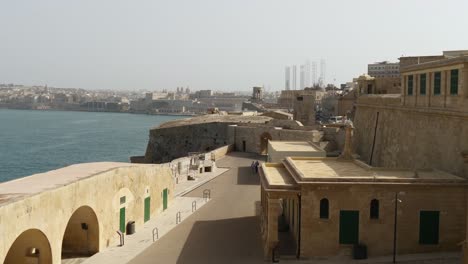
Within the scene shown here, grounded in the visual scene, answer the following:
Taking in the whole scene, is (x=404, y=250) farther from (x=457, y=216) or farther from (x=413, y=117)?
(x=413, y=117)

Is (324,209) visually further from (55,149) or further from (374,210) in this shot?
(55,149)

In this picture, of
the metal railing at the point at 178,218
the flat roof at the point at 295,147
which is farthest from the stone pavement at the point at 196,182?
the flat roof at the point at 295,147

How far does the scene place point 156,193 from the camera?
23.1 metres

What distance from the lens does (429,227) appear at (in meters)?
15.7

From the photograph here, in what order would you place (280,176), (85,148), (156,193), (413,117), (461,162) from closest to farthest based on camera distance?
1. (461,162)
2. (280,176)
3. (413,117)
4. (156,193)
5. (85,148)

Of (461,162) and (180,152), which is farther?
(180,152)

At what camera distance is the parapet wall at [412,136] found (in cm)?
1717

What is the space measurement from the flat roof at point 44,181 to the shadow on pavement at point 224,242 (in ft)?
13.8

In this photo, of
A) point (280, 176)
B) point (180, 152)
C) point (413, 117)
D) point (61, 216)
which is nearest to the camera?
point (61, 216)

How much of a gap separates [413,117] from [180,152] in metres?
39.5

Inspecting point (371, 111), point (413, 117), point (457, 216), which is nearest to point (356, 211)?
point (457, 216)

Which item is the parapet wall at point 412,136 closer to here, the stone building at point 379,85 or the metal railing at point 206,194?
the stone building at point 379,85

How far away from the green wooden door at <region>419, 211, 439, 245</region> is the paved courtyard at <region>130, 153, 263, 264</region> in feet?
16.9

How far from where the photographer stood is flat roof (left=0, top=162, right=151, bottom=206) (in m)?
→ 14.0
